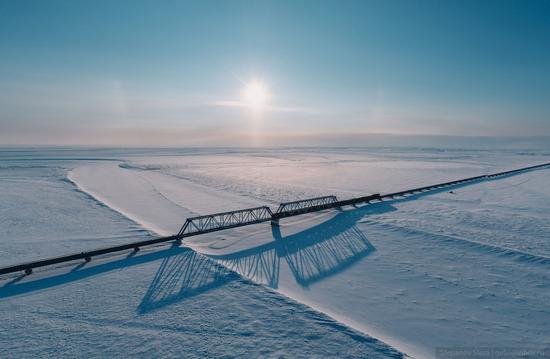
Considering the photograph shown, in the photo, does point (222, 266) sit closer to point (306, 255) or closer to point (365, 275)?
point (306, 255)

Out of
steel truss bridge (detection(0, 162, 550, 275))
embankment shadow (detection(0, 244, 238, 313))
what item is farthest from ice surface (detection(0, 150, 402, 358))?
steel truss bridge (detection(0, 162, 550, 275))

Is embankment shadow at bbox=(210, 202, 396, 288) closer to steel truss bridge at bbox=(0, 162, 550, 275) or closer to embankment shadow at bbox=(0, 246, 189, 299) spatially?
steel truss bridge at bbox=(0, 162, 550, 275)

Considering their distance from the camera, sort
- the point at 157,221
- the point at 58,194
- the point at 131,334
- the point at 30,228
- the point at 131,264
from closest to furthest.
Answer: the point at 131,334
the point at 131,264
the point at 30,228
the point at 157,221
the point at 58,194

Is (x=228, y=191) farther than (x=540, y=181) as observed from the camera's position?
No

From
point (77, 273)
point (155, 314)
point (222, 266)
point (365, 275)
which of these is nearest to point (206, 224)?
point (222, 266)

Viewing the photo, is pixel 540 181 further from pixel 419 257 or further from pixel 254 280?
pixel 254 280

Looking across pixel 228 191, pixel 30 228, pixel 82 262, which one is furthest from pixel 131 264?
pixel 228 191

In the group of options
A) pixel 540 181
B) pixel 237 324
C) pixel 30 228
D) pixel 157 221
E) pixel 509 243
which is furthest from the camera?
pixel 540 181

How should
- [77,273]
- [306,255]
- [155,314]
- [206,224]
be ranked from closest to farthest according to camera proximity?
[155,314]
[77,273]
[306,255]
[206,224]
